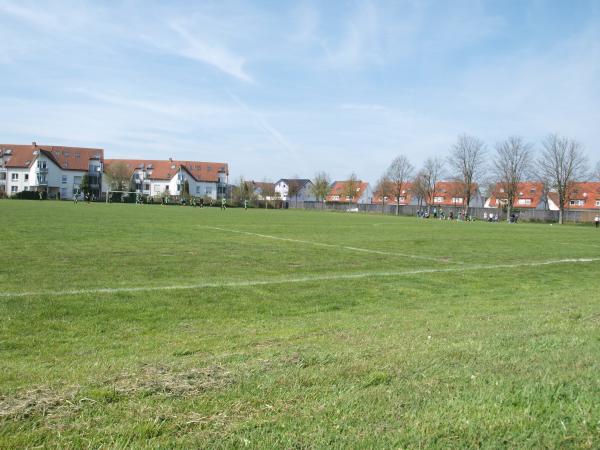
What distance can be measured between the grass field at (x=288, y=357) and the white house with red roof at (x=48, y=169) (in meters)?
125

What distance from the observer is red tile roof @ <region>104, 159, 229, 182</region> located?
149762mm

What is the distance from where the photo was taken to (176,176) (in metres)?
149

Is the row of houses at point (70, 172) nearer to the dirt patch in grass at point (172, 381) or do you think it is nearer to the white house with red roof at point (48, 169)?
the white house with red roof at point (48, 169)

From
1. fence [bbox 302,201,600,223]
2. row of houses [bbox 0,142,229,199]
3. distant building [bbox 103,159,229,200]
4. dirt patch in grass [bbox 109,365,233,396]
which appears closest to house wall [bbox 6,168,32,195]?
row of houses [bbox 0,142,229,199]

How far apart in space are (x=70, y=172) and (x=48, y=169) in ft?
16.6

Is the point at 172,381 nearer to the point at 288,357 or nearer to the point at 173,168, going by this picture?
the point at 288,357

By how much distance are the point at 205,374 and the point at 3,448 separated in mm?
2043

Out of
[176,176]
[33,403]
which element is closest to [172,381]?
[33,403]

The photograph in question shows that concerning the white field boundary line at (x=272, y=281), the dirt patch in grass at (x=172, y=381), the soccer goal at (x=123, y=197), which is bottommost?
the white field boundary line at (x=272, y=281)

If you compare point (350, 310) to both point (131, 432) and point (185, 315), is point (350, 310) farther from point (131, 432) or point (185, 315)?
point (131, 432)

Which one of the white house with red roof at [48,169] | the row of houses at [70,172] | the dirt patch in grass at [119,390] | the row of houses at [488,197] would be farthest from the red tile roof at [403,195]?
the dirt patch in grass at [119,390]

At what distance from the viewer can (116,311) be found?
32.9ft

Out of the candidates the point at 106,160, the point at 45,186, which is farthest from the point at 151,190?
the point at 45,186

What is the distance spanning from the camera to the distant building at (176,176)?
488 ft
